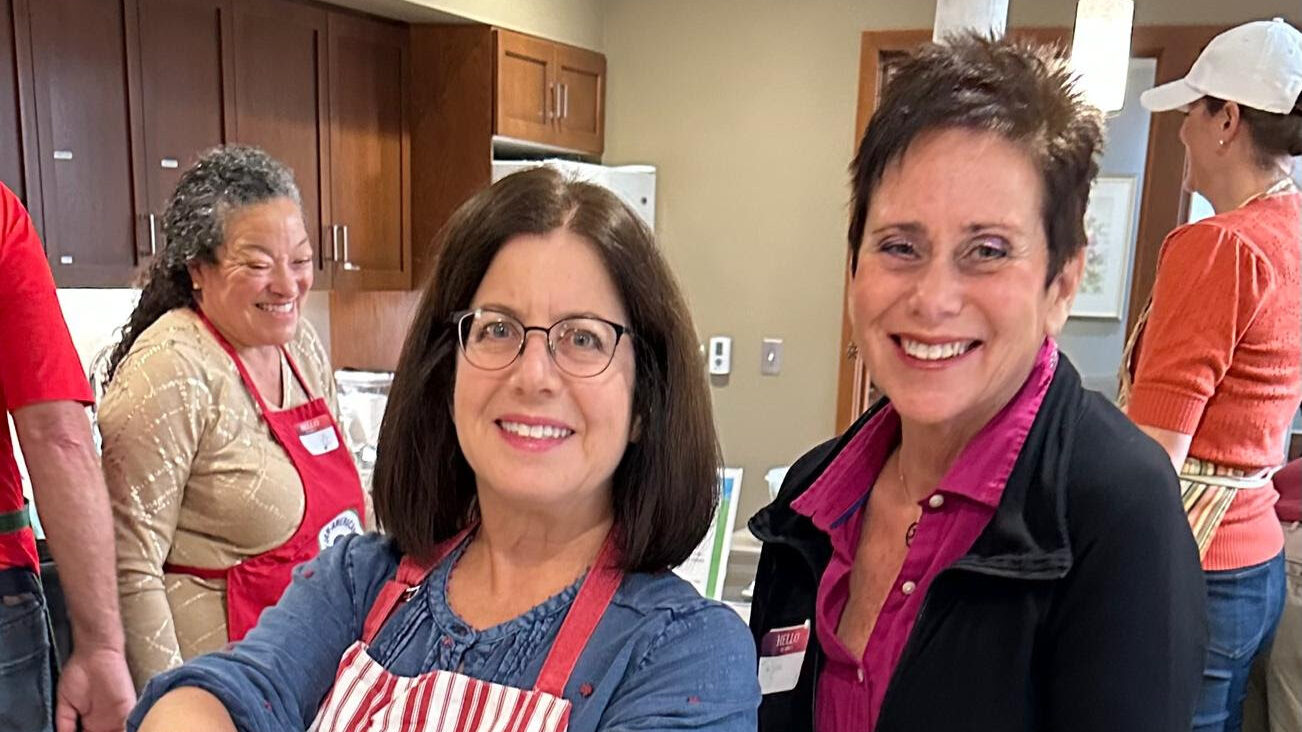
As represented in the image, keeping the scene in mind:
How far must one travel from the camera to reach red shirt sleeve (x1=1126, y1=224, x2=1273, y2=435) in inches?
62.1

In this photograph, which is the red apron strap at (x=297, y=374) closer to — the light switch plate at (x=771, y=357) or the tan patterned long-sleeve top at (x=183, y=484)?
the tan patterned long-sleeve top at (x=183, y=484)

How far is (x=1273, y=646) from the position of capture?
1.87 meters

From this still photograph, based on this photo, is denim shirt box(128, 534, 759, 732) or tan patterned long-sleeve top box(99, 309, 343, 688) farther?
tan patterned long-sleeve top box(99, 309, 343, 688)

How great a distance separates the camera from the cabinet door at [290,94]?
2.83 metres

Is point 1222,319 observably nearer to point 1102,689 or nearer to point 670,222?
point 1102,689

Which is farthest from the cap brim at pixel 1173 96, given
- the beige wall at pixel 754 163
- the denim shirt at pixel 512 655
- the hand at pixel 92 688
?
the hand at pixel 92 688

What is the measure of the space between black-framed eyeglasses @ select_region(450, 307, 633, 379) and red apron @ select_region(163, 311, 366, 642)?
0.96 m

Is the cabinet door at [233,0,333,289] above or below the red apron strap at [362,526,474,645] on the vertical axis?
above

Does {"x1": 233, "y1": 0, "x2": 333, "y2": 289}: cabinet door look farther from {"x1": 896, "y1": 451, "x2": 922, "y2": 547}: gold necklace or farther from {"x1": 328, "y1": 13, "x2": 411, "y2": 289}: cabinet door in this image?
{"x1": 896, "y1": 451, "x2": 922, "y2": 547}: gold necklace

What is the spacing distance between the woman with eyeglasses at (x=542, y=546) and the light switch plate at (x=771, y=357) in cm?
282

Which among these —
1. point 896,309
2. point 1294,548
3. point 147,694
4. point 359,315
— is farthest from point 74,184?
point 1294,548

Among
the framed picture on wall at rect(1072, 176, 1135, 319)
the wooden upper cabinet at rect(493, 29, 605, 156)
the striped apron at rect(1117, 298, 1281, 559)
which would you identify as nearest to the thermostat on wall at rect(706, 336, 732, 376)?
the wooden upper cabinet at rect(493, 29, 605, 156)

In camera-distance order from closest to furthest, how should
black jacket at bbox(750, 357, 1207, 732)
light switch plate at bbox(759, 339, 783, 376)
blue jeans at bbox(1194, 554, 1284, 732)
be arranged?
black jacket at bbox(750, 357, 1207, 732)
blue jeans at bbox(1194, 554, 1284, 732)
light switch plate at bbox(759, 339, 783, 376)

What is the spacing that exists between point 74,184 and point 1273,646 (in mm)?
2850
